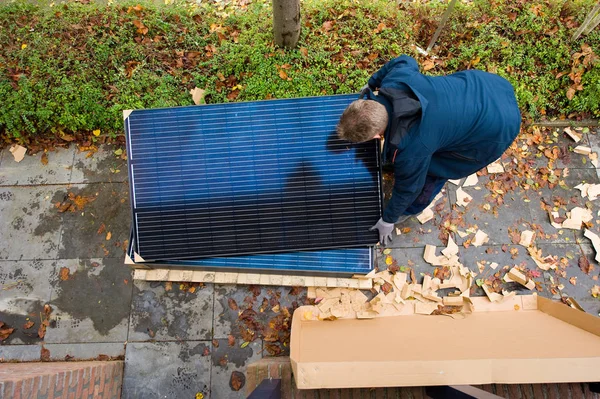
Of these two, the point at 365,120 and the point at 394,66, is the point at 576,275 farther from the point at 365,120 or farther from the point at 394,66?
the point at 365,120

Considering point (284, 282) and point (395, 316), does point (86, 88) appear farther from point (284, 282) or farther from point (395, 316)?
point (395, 316)

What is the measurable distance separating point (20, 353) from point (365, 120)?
4.65 m

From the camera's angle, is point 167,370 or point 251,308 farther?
point 251,308

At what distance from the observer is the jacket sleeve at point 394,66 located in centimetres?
342

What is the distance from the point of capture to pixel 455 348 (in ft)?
10.3

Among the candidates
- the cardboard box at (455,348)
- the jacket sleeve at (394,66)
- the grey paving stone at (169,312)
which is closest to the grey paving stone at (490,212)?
the cardboard box at (455,348)

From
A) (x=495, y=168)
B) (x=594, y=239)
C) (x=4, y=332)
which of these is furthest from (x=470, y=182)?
(x=4, y=332)

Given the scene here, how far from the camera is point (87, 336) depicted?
441cm

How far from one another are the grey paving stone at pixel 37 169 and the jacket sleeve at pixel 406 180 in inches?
163

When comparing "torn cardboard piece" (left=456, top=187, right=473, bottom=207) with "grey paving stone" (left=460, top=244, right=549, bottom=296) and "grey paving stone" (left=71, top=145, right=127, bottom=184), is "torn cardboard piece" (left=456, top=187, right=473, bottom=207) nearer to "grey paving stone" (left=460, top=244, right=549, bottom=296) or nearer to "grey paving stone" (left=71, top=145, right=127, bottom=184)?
"grey paving stone" (left=460, top=244, right=549, bottom=296)

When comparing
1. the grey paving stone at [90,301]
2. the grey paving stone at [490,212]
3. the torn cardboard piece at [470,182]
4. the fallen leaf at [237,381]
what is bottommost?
the fallen leaf at [237,381]

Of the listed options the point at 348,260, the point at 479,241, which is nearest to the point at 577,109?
the point at 479,241

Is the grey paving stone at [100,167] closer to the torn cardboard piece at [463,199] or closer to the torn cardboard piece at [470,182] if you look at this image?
the torn cardboard piece at [463,199]

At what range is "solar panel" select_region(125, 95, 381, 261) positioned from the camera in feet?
13.0
